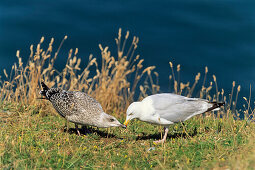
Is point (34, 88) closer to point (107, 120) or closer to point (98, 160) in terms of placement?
point (107, 120)

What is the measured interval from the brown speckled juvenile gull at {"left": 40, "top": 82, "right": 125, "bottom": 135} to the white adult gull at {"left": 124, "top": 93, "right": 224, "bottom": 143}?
486 millimetres

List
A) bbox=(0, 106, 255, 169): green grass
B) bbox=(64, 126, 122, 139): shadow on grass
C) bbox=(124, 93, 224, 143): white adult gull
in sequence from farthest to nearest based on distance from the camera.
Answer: bbox=(64, 126, 122, 139): shadow on grass < bbox=(124, 93, 224, 143): white adult gull < bbox=(0, 106, 255, 169): green grass

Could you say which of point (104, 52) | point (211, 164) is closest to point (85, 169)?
point (211, 164)

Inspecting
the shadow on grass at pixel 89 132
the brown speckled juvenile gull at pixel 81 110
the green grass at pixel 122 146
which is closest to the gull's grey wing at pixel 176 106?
the green grass at pixel 122 146

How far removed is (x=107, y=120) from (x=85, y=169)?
1711mm

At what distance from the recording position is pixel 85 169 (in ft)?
20.5

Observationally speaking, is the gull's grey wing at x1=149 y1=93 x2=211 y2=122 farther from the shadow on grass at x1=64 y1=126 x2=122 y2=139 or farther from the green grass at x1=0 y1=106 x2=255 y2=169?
the shadow on grass at x1=64 y1=126 x2=122 y2=139

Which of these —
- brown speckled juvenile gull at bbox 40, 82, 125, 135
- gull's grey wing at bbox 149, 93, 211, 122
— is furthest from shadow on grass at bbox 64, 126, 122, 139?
gull's grey wing at bbox 149, 93, 211, 122

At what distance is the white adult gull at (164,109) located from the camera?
24.7 feet

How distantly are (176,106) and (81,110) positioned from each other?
6.58ft

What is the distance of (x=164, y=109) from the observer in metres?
7.56

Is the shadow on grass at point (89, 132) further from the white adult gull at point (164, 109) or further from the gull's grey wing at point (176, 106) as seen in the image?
the gull's grey wing at point (176, 106)

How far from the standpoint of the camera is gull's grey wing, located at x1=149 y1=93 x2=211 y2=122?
24.8ft

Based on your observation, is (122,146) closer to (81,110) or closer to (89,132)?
(89,132)
